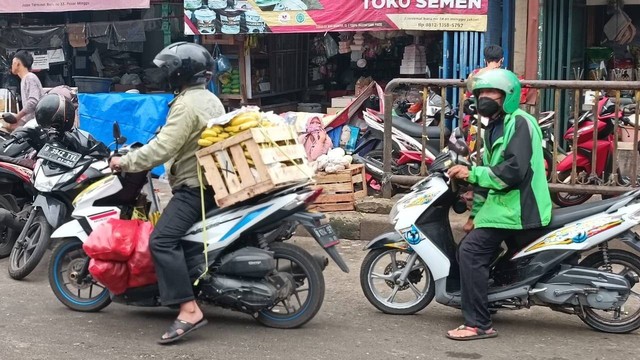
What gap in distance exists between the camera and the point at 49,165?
23.2 feet

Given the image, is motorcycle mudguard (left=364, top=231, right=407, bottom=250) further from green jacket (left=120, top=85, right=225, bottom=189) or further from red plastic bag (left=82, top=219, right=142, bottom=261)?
red plastic bag (left=82, top=219, right=142, bottom=261)

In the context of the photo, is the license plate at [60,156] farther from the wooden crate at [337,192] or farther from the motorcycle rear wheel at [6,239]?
the wooden crate at [337,192]

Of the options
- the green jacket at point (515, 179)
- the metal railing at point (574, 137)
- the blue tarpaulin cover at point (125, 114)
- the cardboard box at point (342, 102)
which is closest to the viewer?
the green jacket at point (515, 179)

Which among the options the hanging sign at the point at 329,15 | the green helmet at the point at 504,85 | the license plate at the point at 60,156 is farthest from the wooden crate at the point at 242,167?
the hanging sign at the point at 329,15

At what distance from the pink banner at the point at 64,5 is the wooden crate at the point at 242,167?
257 inches

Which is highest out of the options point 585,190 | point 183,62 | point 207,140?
point 183,62

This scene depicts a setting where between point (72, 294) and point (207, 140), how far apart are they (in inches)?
62.9

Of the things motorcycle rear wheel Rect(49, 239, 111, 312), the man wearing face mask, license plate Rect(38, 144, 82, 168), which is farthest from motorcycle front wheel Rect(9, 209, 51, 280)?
the man wearing face mask

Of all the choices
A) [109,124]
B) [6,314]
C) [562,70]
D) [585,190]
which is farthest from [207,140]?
[562,70]

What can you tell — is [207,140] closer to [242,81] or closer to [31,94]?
[31,94]

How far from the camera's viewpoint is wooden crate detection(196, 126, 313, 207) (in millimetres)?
5496

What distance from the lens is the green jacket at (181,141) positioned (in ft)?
18.1

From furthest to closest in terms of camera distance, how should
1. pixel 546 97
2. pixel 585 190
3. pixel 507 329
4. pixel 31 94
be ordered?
pixel 546 97, pixel 31 94, pixel 585 190, pixel 507 329

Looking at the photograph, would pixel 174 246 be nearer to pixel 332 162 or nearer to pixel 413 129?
pixel 332 162
